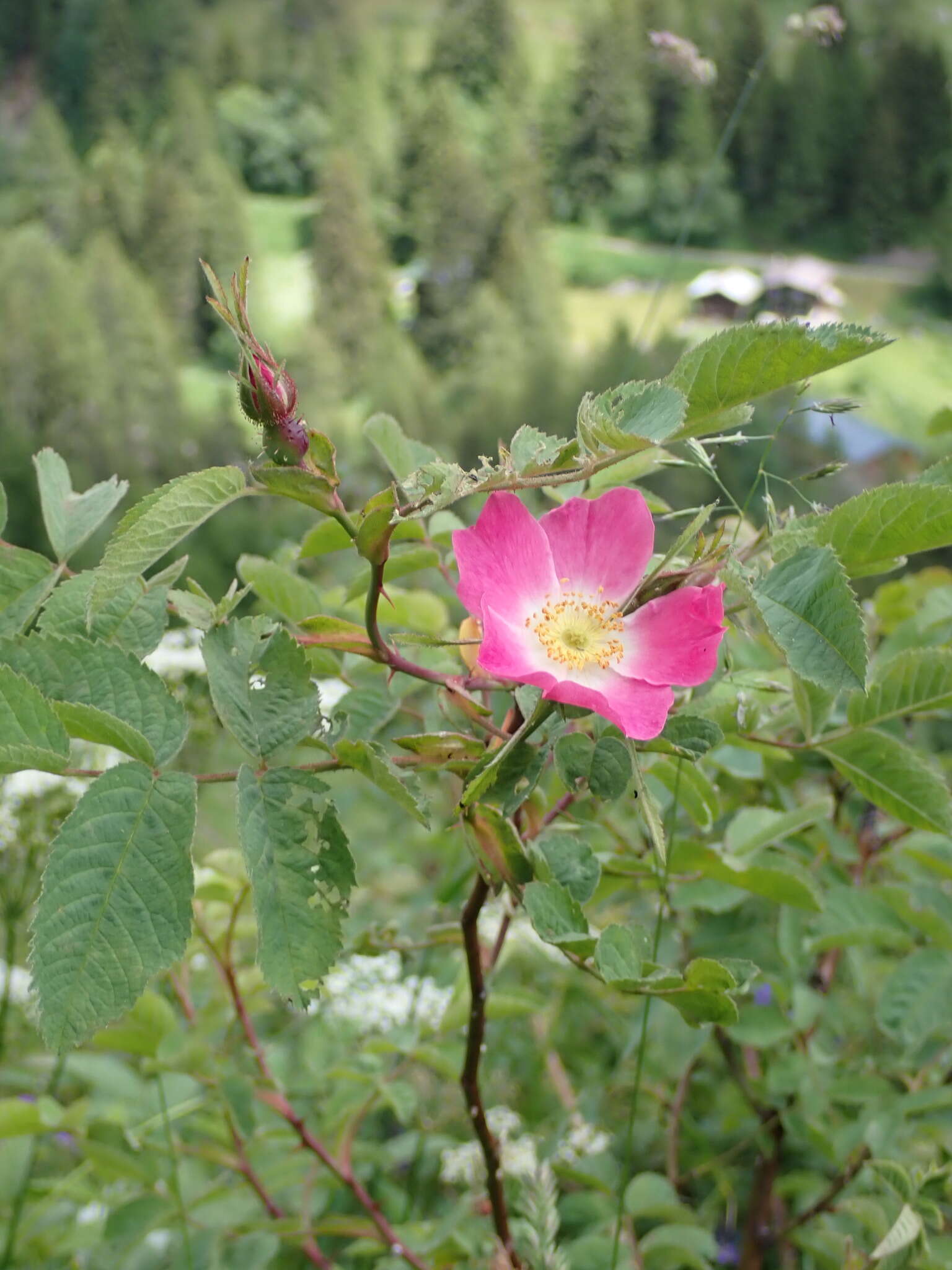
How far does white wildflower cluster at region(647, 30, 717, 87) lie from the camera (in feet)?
2.10

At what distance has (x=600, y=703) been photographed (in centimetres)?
24

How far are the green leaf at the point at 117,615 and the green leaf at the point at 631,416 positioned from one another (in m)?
0.13

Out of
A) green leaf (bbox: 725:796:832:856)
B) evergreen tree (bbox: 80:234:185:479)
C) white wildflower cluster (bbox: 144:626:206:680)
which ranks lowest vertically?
evergreen tree (bbox: 80:234:185:479)

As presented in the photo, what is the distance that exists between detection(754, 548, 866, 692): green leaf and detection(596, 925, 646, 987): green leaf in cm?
9

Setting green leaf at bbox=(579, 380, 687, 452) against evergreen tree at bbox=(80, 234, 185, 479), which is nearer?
green leaf at bbox=(579, 380, 687, 452)

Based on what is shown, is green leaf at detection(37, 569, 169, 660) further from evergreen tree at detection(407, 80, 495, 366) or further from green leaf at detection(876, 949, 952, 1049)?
evergreen tree at detection(407, 80, 495, 366)

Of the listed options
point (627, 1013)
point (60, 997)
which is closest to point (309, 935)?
point (60, 997)

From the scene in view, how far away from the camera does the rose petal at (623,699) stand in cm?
24

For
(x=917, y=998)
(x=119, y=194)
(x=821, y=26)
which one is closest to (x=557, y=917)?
(x=917, y=998)

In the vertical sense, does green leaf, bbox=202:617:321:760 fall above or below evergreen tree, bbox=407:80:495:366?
above

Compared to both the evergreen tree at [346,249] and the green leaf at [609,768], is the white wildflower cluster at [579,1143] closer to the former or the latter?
the green leaf at [609,768]

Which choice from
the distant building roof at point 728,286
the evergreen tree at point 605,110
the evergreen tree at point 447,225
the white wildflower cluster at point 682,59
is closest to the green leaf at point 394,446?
the white wildflower cluster at point 682,59

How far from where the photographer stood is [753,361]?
24 cm

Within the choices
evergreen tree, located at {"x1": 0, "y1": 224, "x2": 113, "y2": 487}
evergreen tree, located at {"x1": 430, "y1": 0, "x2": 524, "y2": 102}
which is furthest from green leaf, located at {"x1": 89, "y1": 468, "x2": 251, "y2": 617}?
evergreen tree, located at {"x1": 430, "y1": 0, "x2": 524, "y2": 102}
